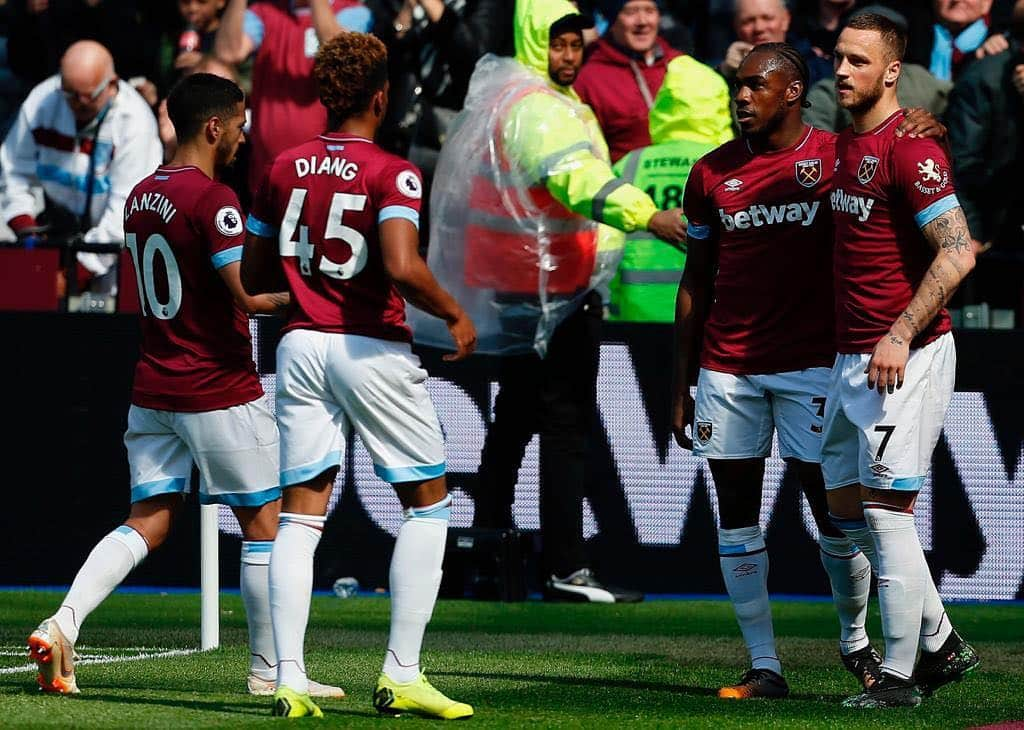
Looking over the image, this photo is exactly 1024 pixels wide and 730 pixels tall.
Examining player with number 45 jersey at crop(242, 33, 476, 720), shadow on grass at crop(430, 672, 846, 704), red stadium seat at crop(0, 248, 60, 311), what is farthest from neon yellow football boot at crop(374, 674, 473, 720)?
red stadium seat at crop(0, 248, 60, 311)

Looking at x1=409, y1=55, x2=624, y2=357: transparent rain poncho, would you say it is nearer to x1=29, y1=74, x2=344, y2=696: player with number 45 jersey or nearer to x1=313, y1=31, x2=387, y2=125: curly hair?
x1=29, y1=74, x2=344, y2=696: player with number 45 jersey

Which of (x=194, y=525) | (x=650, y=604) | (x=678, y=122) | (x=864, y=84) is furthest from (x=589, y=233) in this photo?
(x=864, y=84)

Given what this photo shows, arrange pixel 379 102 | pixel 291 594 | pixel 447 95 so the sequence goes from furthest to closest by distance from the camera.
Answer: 1. pixel 447 95
2. pixel 379 102
3. pixel 291 594

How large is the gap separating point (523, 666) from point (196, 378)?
1.95m

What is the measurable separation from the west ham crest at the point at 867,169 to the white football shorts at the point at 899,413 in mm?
622

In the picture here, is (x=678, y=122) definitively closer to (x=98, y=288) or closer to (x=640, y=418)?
(x=640, y=418)

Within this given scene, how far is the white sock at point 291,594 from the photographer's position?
19.4 ft

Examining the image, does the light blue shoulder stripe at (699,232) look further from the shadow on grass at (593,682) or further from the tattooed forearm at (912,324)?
the shadow on grass at (593,682)

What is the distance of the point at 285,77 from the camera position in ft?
39.9

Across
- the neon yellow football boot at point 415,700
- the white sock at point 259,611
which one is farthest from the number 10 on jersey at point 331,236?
the neon yellow football boot at point 415,700

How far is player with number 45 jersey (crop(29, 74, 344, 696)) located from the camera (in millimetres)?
6621

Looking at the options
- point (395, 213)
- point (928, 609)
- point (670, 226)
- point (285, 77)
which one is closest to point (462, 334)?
point (395, 213)

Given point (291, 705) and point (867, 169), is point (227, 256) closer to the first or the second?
point (291, 705)

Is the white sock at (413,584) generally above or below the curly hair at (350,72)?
below
